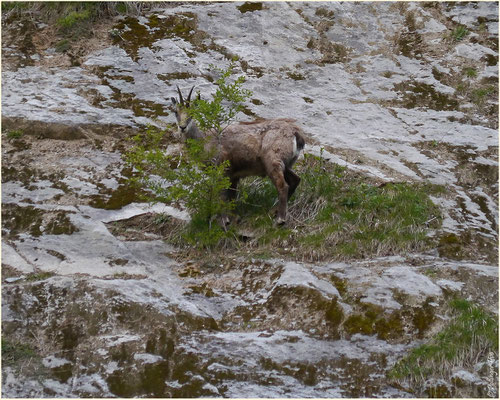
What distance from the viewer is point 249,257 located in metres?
8.75

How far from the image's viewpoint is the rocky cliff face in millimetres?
6836

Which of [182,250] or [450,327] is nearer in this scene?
[450,327]

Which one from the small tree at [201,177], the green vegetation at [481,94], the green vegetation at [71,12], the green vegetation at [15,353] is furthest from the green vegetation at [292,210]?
A: the green vegetation at [71,12]

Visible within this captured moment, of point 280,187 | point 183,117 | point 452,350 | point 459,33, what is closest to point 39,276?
point 183,117

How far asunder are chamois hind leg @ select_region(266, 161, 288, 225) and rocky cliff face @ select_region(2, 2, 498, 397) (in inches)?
43.3

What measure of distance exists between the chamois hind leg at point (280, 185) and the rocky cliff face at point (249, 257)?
1100 millimetres

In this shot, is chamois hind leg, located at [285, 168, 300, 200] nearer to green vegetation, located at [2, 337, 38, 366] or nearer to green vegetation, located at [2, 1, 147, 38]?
green vegetation, located at [2, 337, 38, 366]

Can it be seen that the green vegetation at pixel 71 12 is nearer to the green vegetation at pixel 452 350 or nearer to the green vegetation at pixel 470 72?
the green vegetation at pixel 470 72

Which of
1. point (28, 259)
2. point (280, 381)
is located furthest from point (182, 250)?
point (280, 381)

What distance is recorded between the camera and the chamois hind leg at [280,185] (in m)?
9.20

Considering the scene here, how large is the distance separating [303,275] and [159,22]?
881cm

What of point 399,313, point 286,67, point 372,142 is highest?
point 286,67

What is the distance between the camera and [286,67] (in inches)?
522

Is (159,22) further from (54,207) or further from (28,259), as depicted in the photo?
(28,259)
